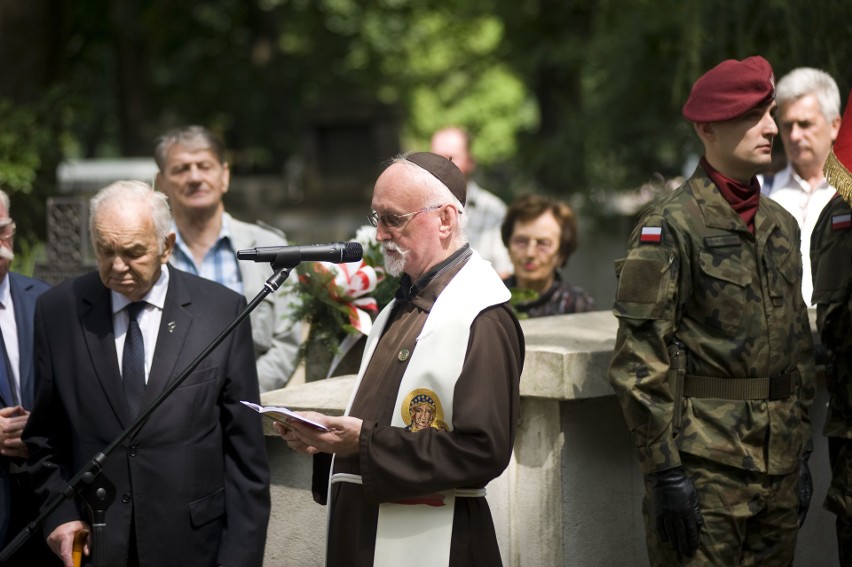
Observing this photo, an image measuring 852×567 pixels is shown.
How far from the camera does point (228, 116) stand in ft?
94.7

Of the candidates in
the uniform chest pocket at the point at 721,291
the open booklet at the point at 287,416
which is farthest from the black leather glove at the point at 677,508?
the open booklet at the point at 287,416

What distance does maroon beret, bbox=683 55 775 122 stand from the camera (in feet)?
14.5

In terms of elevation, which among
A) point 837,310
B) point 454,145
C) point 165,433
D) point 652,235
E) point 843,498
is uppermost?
point 454,145

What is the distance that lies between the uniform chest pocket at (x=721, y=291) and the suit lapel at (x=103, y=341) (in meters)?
1.97

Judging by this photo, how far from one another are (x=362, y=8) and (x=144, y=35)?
5.16 metres

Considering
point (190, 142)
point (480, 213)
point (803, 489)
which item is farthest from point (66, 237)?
point (803, 489)

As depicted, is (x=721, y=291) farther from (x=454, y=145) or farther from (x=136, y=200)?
(x=454, y=145)

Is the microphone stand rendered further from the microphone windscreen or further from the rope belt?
the rope belt

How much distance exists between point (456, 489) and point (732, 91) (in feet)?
5.73

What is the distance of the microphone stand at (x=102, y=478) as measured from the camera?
363cm

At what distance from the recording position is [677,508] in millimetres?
4203

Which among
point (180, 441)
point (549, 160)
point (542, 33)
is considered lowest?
point (180, 441)

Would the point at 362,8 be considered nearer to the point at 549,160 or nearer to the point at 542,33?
the point at 542,33

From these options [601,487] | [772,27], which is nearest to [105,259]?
[601,487]
